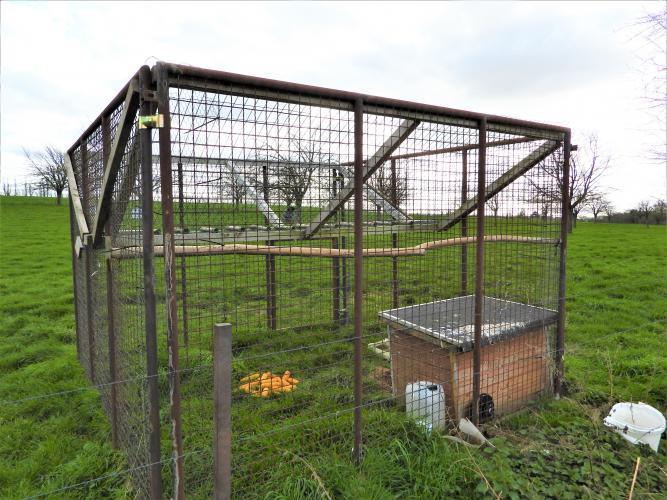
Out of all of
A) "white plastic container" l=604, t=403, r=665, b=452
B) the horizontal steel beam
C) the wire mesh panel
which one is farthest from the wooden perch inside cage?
"white plastic container" l=604, t=403, r=665, b=452

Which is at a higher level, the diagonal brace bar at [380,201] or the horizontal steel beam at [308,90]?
the horizontal steel beam at [308,90]

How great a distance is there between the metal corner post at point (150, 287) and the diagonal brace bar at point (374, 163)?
1.03 meters

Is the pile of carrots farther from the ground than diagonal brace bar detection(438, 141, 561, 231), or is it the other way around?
diagonal brace bar detection(438, 141, 561, 231)

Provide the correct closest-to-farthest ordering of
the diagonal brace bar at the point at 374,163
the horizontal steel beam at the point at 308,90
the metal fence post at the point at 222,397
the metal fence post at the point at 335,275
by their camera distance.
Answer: the metal fence post at the point at 222,397 < the horizontal steel beam at the point at 308,90 < the diagonal brace bar at the point at 374,163 < the metal fence post at the point at 335,275

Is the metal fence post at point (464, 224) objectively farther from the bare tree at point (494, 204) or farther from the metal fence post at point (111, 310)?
the metal fence post at point (111, 310)

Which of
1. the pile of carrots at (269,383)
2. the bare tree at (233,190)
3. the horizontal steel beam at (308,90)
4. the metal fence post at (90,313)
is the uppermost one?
the horizontal steel beam at (308,90)

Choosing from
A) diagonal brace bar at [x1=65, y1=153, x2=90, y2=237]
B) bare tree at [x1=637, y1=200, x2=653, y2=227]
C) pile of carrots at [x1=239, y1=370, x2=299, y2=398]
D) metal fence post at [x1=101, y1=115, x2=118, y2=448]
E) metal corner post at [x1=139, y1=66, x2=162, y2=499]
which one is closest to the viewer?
metal corner post at [x1=139, y1=66, x2=162, y2=499]

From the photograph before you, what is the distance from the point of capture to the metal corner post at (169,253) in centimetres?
195

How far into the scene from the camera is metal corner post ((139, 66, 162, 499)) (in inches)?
76.3

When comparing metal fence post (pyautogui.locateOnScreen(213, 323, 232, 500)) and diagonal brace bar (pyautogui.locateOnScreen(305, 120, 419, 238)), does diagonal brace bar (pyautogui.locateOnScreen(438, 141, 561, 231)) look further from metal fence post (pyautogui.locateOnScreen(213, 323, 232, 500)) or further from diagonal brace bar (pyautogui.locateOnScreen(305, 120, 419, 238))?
metal fence post (pyautogui.locateOnScreen(213, 323, 232, 500))

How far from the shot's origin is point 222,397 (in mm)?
1849

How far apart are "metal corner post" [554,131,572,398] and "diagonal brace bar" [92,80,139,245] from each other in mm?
3565

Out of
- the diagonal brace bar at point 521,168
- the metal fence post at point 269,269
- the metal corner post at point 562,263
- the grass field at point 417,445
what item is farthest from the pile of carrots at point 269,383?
the metal corner post at point 562,263

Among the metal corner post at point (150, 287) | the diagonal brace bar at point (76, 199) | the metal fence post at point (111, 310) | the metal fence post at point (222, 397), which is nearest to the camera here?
the metal fence post at point (222, 397)
